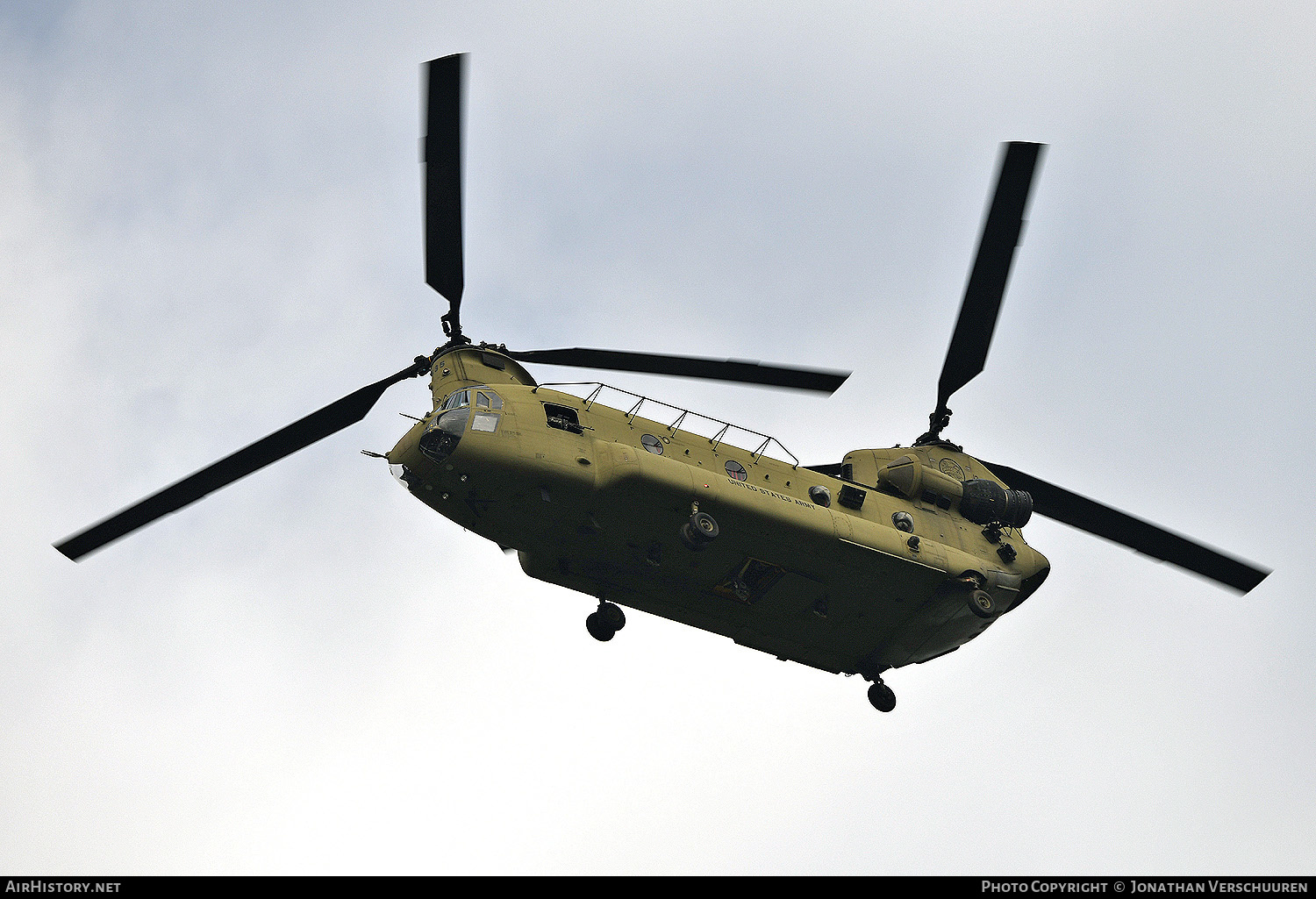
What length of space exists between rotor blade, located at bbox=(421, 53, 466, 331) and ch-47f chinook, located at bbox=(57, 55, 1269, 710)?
31mm

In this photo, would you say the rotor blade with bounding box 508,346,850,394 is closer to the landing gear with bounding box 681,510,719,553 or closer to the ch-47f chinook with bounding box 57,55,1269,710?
the ch-47f chinook with bounding box 57,55,1269,710

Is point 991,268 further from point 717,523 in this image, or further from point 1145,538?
point 717,523

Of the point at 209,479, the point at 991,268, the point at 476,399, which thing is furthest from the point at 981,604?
the point at 209,479

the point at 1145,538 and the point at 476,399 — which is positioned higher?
the point at 1145,538

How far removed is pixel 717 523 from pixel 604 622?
332 centimetres

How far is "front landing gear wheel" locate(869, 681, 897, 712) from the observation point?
25641mm

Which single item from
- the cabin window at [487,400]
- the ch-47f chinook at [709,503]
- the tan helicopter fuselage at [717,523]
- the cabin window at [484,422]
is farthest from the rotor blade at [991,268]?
the cabin window at [484,422]

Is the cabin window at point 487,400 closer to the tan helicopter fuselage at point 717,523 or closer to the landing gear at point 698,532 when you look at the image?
the tan helicopter fuselage at point 717,523

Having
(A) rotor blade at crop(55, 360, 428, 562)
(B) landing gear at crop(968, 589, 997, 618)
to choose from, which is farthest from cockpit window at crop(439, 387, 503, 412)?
(B) landing gear at crop(968, 589, 997, 618)

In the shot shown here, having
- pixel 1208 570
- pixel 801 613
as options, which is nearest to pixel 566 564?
pixel 801 613

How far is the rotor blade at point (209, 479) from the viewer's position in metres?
22.6

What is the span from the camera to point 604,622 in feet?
78.4

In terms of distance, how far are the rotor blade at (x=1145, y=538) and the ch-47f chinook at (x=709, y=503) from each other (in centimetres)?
4
